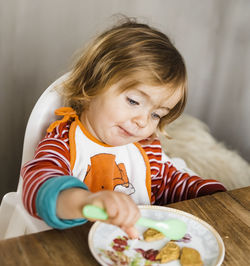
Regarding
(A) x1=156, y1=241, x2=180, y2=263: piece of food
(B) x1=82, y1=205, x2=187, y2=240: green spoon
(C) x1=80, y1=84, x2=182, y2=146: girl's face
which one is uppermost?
(C) x1=80, y1=84, x2=182, y2=146: girl's face

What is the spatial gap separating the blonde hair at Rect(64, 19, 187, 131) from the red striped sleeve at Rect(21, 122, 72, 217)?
0.10 meters

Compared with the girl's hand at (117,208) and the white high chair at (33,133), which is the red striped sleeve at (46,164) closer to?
the white high chair at (33,133)

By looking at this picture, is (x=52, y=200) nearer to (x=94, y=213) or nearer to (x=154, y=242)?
(x=94, y=213)

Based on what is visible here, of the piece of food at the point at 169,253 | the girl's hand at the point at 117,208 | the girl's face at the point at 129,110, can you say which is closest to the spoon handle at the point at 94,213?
the girl's hand at the point at 117,208

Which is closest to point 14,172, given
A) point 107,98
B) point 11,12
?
point 11,12

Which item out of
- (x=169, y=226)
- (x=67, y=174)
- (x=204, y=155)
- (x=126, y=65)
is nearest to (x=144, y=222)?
Result: (x=169, y=226)

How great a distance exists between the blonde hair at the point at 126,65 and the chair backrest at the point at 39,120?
4cm

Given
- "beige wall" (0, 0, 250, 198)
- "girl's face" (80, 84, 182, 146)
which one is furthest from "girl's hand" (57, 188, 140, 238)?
"beige wall" (0, 0, 250, 198)

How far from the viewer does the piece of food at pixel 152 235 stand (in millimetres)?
723

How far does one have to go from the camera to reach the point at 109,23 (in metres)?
1.66

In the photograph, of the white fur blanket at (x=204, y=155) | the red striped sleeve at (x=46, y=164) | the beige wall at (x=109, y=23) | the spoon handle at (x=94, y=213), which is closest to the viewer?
the spoon handle at (x=94, y=213)

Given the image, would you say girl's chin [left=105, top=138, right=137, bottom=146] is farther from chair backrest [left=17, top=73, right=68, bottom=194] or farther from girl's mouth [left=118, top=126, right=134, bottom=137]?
chair backrest [left=17, top=73, right=68, bottom=194]

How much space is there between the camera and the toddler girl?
874 millimetres

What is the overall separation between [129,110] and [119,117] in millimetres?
28
